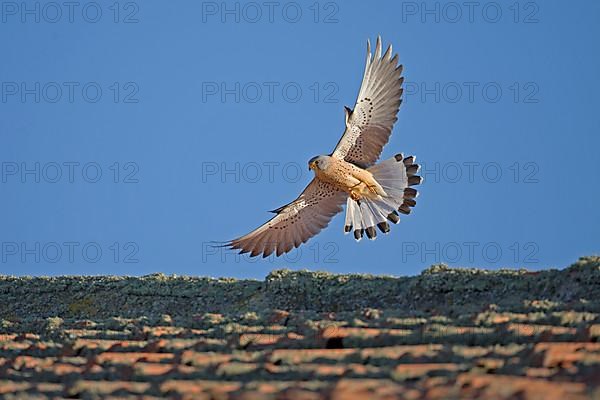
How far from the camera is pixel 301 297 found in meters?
8.02

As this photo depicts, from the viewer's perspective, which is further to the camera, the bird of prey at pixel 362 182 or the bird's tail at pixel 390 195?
the bird's tail at pixel 390 195

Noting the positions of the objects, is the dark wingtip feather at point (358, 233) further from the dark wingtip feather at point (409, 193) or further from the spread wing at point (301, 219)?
the dark wingtip feather at point (409, 193)

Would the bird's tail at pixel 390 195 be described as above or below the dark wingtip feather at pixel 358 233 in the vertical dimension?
above

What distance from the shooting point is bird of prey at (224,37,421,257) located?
10211mm

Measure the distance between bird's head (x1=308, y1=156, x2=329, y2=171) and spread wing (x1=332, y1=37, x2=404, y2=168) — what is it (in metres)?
0.21

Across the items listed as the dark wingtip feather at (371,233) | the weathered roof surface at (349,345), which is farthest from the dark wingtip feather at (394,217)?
the weathered roof surface at (349,345)

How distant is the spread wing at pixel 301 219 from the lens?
1025 cm

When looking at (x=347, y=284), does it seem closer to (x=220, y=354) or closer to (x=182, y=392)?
(x=220, y=354)

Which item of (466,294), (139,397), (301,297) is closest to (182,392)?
(139,397)

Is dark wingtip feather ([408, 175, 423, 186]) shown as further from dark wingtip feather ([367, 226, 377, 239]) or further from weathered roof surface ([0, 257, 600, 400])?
weathered roof surface ([0, 257, 600, 400])

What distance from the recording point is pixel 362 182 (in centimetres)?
1022

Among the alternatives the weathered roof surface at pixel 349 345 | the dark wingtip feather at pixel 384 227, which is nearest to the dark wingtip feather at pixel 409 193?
the dark wingtip feather at pixel 384 227

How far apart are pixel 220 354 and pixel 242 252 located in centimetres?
520

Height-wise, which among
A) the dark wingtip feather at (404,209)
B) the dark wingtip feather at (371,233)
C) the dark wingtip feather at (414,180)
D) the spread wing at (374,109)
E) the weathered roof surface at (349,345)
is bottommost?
the weathered roof surface at (349,345)
